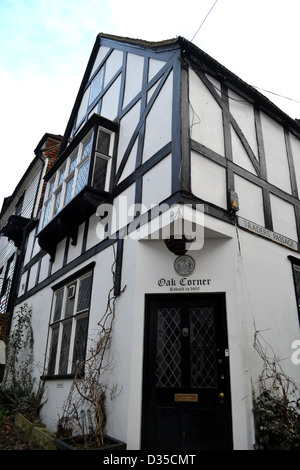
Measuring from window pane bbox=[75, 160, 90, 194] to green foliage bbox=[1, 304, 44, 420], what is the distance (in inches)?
172

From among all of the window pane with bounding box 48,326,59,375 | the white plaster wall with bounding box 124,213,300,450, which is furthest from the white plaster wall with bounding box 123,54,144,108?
the window pane with bounding box 48,326,59,375

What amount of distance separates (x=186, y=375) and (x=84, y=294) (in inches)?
117

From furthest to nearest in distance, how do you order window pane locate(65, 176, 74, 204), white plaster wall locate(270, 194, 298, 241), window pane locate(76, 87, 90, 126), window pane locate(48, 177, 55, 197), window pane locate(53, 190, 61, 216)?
window pane locate(76, 87, 90, 126) < window pane locate(48, 177, 55, 197) < window pane locate(53, 190, 61, 216) < window pane locate(65, 176, 74, 204) < white plaster wall locate(270, 194, 298, 241)

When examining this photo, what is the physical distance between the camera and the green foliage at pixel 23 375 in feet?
25.0

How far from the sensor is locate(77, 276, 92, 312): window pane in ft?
23.2

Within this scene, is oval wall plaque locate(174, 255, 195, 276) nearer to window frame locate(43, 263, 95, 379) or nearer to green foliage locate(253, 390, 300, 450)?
green foliage locate(253, 390, 300, 450)

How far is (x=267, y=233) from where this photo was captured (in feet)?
20.9

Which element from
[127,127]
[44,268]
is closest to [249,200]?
[127,127]

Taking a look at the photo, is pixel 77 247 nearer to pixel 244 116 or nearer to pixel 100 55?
pixel 244 116

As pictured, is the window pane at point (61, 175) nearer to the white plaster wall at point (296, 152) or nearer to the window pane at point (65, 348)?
the window pane at point (65, 348)

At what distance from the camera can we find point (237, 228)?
5.81 meters

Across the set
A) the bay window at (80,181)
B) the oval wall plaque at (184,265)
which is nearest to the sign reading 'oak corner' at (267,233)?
the oval wall plaque at (184,265)
